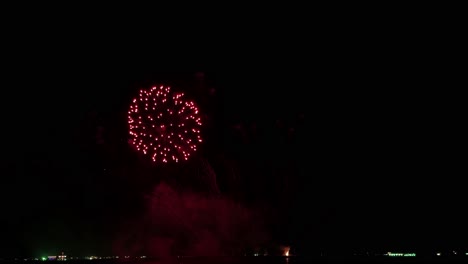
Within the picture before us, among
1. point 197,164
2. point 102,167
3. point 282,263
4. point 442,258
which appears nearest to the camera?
point 282,263

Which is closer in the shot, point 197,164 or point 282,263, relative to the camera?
point 282,263

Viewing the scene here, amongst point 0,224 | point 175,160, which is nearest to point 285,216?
point 175,160

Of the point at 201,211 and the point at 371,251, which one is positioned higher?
the point at 201,211

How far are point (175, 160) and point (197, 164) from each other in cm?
94

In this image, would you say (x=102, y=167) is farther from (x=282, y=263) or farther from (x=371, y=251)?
(x=371, y=251)

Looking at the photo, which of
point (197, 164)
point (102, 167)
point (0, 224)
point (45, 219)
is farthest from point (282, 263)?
point (0, 224)

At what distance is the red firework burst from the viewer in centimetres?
1717

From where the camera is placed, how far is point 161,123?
17.3 meters

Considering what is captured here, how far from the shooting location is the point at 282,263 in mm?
14570

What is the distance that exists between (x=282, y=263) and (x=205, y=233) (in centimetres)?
460

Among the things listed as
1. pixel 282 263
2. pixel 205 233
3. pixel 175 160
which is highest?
pixel 175 160

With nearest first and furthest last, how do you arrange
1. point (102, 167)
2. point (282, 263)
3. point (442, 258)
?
point (282, 263)
point (442, 258)
point (102, 167)

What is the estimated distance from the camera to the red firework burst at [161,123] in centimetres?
1717

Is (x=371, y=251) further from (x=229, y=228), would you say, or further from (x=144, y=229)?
(x=144, y=229)
